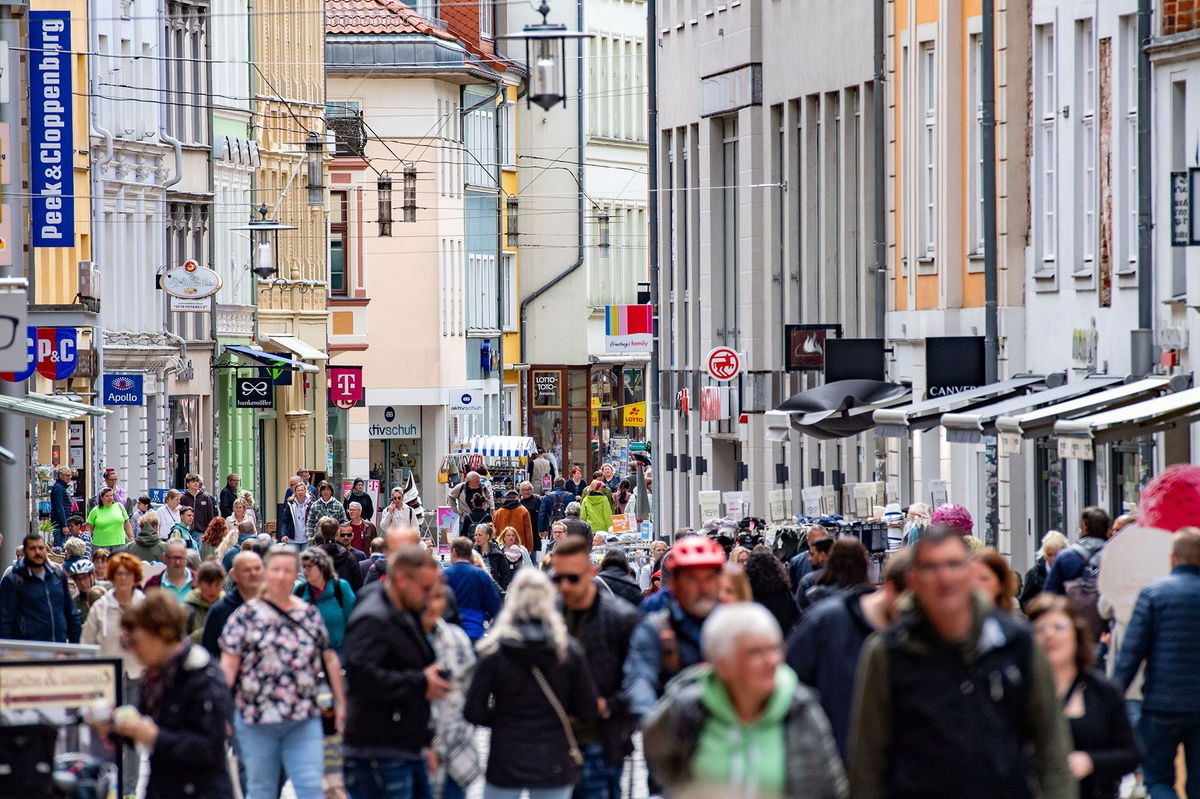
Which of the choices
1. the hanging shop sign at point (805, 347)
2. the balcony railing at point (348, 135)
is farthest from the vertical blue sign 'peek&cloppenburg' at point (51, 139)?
the balcony railing at point (348, 135)

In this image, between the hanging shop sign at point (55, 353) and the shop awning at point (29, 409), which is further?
the hanging shop sign at point (55, 353)

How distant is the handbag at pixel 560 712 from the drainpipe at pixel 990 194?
70.4ft

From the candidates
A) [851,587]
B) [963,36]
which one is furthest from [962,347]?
[851,587]

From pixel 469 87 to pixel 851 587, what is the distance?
238ft

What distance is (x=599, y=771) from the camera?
41.6 ft

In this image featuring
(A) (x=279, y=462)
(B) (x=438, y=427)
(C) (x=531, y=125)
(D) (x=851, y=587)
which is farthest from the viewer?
(C) (x=531, y=125)

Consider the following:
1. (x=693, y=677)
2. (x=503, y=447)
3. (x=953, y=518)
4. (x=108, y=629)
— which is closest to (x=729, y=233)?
(x=503, y=447)

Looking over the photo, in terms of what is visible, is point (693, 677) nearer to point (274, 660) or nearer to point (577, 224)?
point (274, 660)

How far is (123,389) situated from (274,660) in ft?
116

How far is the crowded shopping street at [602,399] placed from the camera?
11508mm

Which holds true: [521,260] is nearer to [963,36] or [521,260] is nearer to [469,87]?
[469,87]

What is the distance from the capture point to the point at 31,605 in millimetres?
20422

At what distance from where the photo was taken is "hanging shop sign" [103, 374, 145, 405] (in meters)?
48.4

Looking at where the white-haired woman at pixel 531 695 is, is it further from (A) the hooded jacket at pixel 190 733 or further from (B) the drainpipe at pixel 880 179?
(B) the drainpipe at pixel 880 179
